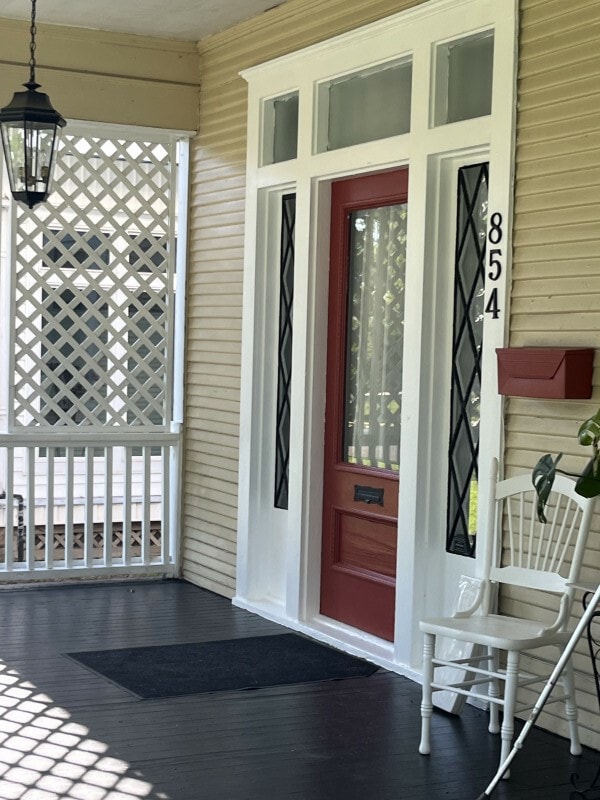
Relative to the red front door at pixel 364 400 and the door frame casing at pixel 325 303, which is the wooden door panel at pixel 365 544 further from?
the door frame casing at pixel 325 303

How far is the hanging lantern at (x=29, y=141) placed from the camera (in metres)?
4.88

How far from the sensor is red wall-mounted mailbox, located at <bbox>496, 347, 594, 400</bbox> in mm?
4086

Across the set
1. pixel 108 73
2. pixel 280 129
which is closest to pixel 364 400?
pixel 280 129

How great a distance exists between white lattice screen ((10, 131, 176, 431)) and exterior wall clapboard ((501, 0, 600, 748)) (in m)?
2.94

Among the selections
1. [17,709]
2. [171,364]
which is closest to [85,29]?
[171,364]

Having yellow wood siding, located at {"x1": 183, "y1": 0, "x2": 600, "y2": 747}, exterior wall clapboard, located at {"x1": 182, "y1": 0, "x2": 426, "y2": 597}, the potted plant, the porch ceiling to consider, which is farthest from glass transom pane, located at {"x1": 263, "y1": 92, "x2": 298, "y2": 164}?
the potted plant

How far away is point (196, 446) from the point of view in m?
6.89

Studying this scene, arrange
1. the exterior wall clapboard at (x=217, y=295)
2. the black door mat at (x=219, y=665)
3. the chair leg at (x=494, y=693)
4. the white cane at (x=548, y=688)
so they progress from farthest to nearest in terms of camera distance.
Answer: the exterior wall clapboard at (x=217, y=295) → the black door mat at (x=219, y=665) → the chair leg at (x=494, y=693) → the white cane at (x=548, y=688)

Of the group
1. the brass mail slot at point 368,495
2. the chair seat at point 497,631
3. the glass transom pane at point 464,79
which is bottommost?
the chair seat at point 497,631

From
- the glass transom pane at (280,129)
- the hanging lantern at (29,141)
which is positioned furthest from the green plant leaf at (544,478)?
the glass transom pane at (280,129)

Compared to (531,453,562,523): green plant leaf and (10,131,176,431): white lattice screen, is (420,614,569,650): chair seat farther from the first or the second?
(10,131,176,431): white lattice screen

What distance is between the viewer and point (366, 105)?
5512 mm

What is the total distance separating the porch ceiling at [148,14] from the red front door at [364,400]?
1.25 m

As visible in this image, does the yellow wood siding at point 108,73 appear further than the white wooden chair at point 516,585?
Yes
